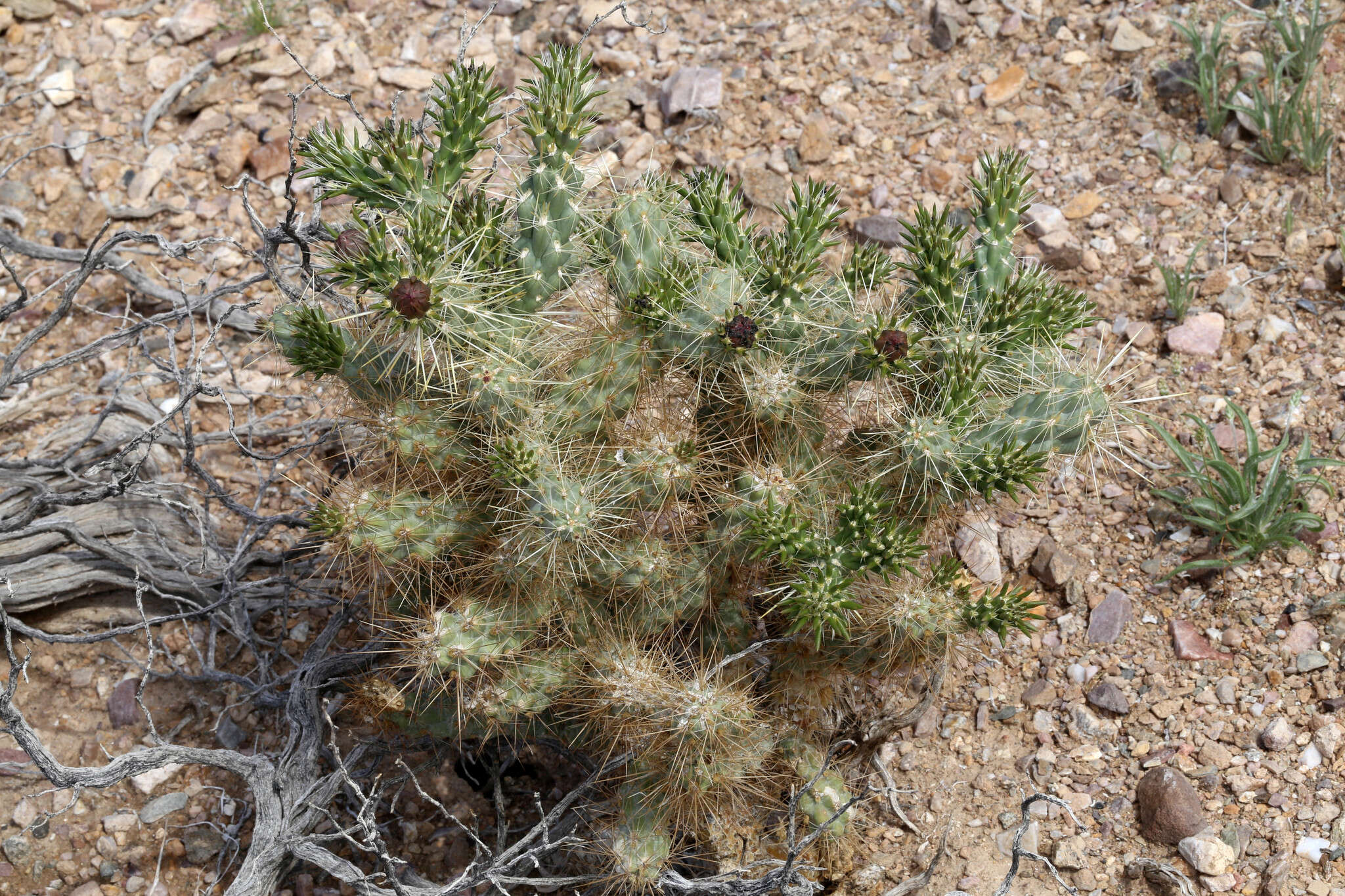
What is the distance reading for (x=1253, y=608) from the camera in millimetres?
3340

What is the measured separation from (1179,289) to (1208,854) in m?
2.03

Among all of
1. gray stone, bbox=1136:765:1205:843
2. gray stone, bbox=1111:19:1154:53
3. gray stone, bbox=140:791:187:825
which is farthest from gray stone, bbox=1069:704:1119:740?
gray stone, bbox=1111:19:1154:53

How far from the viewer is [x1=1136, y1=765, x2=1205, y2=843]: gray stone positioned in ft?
9.59

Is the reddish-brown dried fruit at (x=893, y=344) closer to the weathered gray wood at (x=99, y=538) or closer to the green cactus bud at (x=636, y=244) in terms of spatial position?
the green cactus bud at (x=636, y=244)

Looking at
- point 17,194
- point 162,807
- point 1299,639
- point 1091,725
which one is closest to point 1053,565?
point 1091,725

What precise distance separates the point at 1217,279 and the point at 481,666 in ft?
10.3

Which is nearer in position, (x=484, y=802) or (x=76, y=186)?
(x=484, y=802)

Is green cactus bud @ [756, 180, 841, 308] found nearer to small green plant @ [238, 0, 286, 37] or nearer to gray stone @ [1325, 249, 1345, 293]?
gray stone @ [1325, 249, 1345, 293]

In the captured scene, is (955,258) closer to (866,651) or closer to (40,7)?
(866,651)

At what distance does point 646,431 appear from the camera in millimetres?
2723

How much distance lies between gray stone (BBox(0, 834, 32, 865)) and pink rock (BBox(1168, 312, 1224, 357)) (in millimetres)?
4142

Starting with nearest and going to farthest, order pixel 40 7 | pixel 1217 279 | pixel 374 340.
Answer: pixel 374 340 < pixel 1217 279 < pixel 40 7

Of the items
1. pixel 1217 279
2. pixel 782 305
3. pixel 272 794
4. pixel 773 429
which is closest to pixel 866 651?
pixel 773 429

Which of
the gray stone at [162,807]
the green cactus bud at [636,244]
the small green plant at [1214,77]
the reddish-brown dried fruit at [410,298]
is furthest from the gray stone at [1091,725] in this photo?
the gray stone at [162,807]
